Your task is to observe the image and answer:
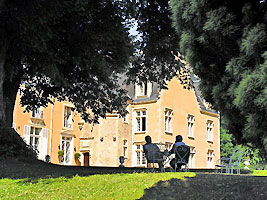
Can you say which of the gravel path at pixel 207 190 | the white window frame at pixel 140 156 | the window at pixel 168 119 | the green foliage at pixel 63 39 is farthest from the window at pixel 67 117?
the gravel path at pixel 207 190

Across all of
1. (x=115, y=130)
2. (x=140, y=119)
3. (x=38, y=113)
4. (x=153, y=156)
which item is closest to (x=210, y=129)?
(x=140, y=119)

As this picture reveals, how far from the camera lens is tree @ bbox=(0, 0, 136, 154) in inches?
498

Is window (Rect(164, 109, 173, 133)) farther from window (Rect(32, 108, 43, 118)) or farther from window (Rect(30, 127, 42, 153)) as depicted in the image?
window (Rect(30, 127, 42, 153))

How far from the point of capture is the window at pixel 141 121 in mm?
39078

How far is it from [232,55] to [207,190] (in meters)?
3.32

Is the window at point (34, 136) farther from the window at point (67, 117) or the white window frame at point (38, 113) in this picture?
the window at point (67, 117)

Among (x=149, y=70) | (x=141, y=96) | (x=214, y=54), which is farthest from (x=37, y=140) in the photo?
(x=214, y=54)

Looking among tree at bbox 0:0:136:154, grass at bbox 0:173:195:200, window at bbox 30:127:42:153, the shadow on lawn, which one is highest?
tree at bbox 0:0:136:154

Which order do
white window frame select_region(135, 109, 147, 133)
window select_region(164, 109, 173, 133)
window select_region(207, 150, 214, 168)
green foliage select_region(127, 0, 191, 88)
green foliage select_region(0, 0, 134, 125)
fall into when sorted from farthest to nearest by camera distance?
window select_region(207, 150, 214, 168) < window select_region(164, 109, 173, 133) < white window frame select_region(135, 109, 147, 133) < green foliage select_region(127, 0, 191, 88) < green foliage select_region(0, 0, 134, 125)

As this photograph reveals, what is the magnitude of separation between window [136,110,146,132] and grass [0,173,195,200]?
28625 millimetres

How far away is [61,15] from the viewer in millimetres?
13266

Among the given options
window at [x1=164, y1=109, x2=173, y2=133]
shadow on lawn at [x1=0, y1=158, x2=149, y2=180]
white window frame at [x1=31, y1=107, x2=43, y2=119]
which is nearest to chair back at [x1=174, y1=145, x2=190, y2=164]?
shadow on lawn at [x1=0, y1=158, x2=149, y2=180]

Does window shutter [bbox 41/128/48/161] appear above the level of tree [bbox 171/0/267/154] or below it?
below

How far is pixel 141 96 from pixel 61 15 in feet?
89.2
